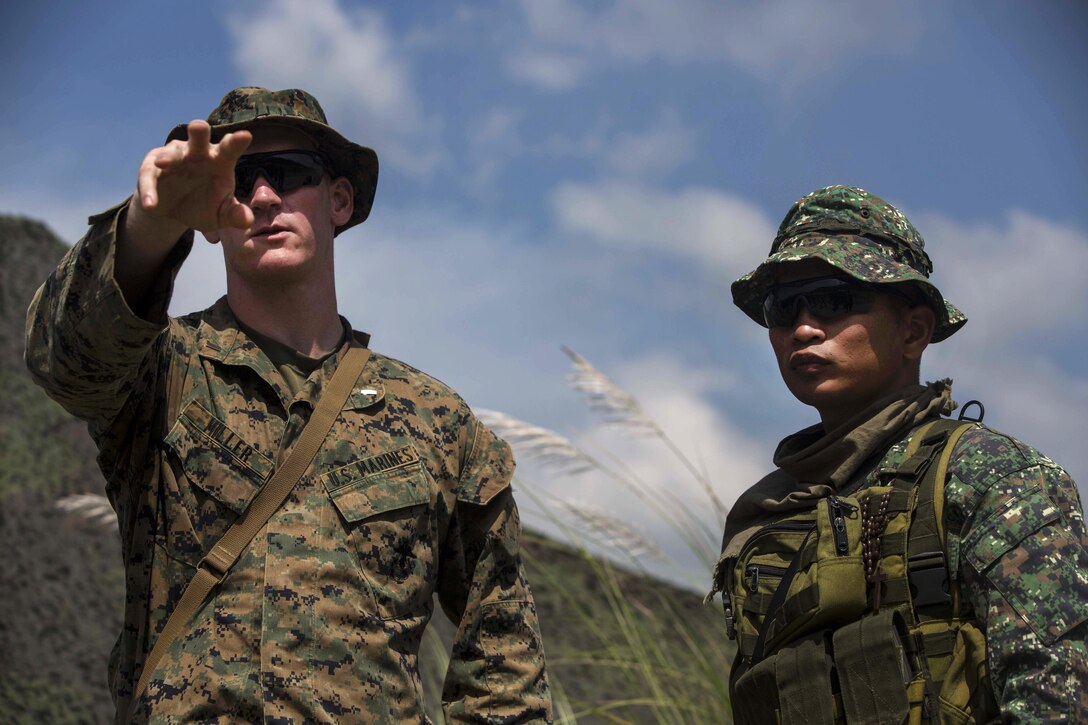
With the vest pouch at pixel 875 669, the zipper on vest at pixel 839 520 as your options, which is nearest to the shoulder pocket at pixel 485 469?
the zipper on vest at pixel 839 520

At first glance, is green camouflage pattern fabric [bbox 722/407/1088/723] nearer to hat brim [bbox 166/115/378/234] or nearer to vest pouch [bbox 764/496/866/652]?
vest pouch [bbox 764/496/866/652]

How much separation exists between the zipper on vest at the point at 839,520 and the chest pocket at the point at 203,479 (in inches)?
55.4

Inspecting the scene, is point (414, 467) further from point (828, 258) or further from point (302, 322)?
point (828, 258)

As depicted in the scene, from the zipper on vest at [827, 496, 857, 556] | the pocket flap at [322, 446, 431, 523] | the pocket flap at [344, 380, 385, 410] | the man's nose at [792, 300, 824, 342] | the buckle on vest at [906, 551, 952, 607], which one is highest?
the man's nose at [792, 300, 824, 342]

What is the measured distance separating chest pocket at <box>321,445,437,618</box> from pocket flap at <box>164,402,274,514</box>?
180 millimetres

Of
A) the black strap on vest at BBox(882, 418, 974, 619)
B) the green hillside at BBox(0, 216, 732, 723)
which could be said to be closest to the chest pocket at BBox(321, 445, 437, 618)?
the black strap on vest at BBox(882, 418, 974, 619)

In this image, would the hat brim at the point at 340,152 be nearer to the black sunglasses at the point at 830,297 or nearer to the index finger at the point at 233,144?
the index finger at the point at 233,144

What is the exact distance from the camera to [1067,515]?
108 inches

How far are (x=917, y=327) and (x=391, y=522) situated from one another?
1515 mm

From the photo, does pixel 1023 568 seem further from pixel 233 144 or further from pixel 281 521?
pixel 233 144

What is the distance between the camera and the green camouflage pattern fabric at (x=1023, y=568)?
2537mm

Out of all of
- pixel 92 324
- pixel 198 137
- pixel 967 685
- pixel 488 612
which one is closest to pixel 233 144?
pixel 198 137

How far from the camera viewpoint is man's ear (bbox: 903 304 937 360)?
3256 mm

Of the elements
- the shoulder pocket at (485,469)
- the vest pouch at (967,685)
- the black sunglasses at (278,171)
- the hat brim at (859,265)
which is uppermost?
the black sunglasses at (278,171)
